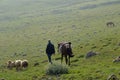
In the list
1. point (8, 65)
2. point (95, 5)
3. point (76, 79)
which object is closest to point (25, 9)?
point (95, 5)

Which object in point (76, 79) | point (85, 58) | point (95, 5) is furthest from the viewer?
point (95, 5)

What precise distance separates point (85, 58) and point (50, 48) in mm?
3671

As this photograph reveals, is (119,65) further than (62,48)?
No

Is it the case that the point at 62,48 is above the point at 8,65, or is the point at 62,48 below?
above

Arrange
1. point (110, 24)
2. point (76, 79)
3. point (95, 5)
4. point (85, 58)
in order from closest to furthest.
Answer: point (76, 79)
point (85, 58)
point (110, 24)
point (95, 5)

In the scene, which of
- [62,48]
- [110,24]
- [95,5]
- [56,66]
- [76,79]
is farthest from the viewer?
[95,5]

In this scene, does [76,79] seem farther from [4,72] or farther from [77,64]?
[4,72]

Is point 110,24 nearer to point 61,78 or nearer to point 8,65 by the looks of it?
point 8,65

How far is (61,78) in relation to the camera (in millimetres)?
20844

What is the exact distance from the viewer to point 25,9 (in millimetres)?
133000

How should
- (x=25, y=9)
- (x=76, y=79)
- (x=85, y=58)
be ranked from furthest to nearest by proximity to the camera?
(x=25, y=9), (x=85, y=58), (x=76, y=79)

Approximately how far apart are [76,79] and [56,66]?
2.37 meters

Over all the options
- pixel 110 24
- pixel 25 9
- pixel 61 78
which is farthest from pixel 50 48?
pixel 25 9

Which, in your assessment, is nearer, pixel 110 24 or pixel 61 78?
pixel 61 78
